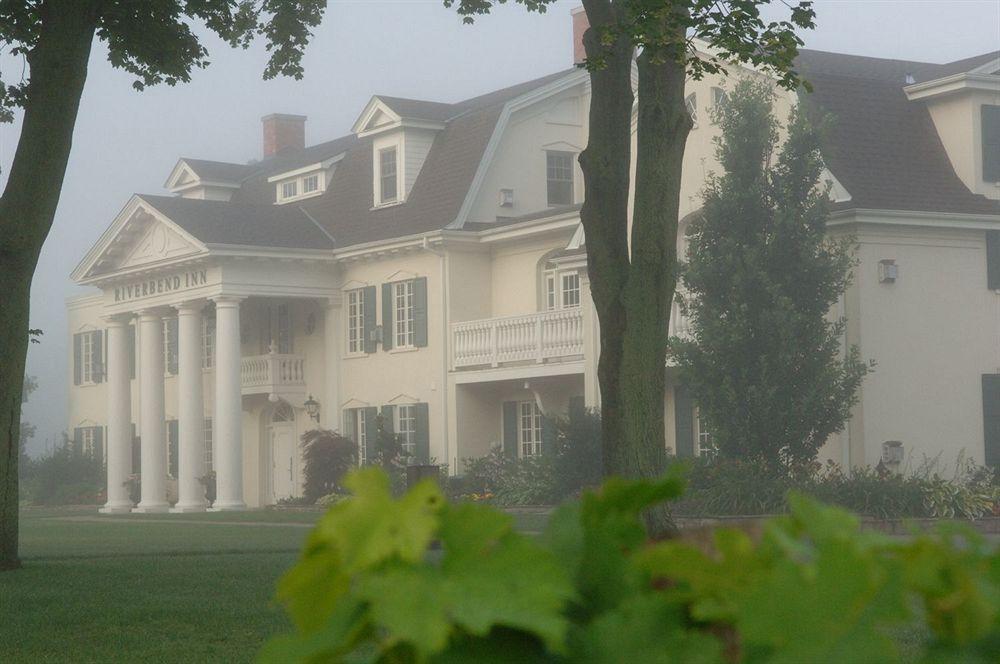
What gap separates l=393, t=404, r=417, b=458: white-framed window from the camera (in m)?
36.2

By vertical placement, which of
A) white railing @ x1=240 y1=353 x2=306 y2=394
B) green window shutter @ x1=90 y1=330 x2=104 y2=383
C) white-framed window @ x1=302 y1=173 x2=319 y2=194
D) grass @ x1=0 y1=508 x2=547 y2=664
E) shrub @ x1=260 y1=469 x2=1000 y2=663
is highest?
white-framed window @ x1=302 y1=173 x2=319 y2=194

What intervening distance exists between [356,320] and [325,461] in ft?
13.3

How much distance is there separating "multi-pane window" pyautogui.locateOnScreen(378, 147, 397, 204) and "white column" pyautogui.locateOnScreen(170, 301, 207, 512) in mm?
5397

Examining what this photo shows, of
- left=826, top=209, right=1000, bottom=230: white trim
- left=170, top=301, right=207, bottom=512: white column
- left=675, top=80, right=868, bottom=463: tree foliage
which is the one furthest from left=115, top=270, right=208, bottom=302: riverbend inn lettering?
left=826, top=209, right=1000, bottom=230: white trim

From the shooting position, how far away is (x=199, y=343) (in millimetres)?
39156

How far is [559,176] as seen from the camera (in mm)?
37531

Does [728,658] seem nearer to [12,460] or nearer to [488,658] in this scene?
[488,658]

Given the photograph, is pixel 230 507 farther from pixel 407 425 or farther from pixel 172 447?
pixel 172 447

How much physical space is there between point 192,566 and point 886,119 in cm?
1825

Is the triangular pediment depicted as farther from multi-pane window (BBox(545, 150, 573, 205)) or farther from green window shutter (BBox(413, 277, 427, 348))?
multi-pane window (BBox(545, 150, 573, 205))

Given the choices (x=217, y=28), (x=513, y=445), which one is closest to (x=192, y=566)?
(x=217, y=28)

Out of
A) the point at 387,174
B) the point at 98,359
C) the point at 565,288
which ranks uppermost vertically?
the point at 387,174

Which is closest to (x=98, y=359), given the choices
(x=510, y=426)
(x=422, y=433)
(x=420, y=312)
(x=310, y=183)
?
(x=310, y=183)

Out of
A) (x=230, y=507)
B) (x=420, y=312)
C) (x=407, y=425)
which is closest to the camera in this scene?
(x=420, y=312)
